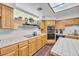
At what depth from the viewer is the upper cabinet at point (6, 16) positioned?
1.92 metres

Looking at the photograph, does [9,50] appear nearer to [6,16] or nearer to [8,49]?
[8,49]

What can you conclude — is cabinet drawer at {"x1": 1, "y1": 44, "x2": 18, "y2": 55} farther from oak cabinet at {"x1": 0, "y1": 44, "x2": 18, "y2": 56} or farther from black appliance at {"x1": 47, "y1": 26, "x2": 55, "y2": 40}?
black appliance at {"x1": 47, "y1": 26, "x2": 55, "y2": 40}

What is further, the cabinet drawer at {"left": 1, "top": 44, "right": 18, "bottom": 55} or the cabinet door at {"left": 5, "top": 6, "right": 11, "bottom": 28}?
the cabinet door at {"left": 5, "top": 6, "right": 11, "bottom": 28}

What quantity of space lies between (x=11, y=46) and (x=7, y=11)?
0.72 meters

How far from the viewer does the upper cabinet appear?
6.31 feet

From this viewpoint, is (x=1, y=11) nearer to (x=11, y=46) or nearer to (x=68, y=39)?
(x=11, y=46)

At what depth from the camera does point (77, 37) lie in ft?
6.26

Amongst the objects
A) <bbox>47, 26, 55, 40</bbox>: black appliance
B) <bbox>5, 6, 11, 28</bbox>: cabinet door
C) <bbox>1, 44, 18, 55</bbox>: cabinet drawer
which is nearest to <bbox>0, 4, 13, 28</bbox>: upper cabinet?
<bbox>5, 6, 11, 28</bbox>: cabinet door

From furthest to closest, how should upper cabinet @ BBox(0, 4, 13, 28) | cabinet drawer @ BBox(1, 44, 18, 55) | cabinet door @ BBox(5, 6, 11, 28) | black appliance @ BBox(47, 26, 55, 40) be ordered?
black appliance @ BBox(47, 26, 55, 40) < cabinet door @ BBox(5, 6, 11, 28) < upper cabinet @ BBox(0, 4, 13, 28) < cabinet drawer @ BBox(1, 44, 18, 55)

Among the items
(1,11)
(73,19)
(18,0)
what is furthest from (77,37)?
(1,11)

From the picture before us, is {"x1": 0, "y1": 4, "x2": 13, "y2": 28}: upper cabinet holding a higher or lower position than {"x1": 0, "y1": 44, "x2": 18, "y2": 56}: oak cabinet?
higher

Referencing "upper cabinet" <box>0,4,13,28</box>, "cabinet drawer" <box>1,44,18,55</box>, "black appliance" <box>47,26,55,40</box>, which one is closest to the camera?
"cabinet drawer" <box>1,44,18,55</box>

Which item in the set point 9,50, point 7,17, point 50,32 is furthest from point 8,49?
point 50,32

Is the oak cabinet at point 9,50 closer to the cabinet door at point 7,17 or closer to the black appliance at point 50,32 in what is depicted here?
the cabinet door at point 7,17
